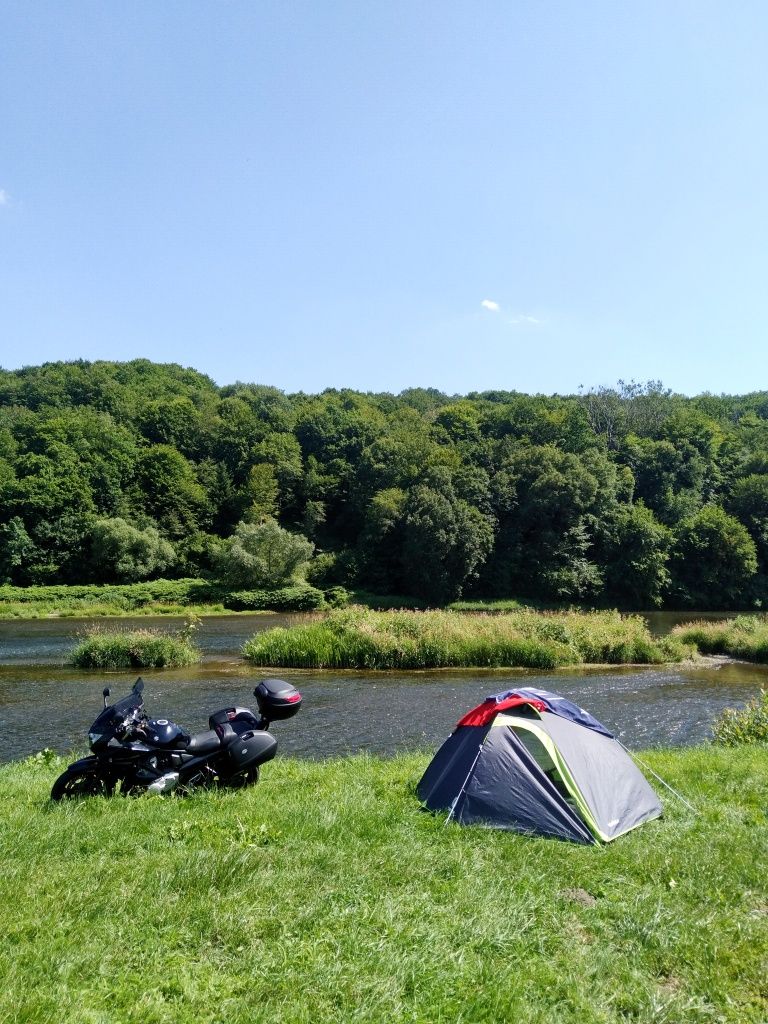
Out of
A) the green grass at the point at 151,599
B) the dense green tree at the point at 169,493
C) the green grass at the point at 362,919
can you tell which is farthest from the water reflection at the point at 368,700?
the dense green tree at the point at 169,493

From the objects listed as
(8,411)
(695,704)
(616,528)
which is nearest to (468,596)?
(616,528)

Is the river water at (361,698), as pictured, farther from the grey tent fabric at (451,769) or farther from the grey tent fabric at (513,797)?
the grey tent fabric at (513,797)

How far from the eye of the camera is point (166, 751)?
25.0 ft

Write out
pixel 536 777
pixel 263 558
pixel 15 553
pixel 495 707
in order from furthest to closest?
pixel 15 553, pixel 263 558, pixel 495 707, pixel 536 777

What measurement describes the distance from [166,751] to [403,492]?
64.1 m

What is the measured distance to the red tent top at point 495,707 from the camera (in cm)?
746

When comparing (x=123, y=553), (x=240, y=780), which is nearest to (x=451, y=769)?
Result: (x=240, y=780)

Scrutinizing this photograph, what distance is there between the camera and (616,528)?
62.3m

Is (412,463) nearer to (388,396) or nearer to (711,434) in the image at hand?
(711,434)

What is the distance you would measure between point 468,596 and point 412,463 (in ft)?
64.6

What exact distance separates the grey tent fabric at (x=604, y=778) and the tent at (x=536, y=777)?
0.01 metres

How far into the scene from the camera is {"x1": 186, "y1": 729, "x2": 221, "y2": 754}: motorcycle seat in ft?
25.4

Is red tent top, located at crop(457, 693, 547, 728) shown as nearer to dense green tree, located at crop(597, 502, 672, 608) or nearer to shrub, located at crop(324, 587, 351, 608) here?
shrub, located at crop(324, 587, 351, 608)

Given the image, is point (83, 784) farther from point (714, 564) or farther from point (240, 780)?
point (714, 564)
